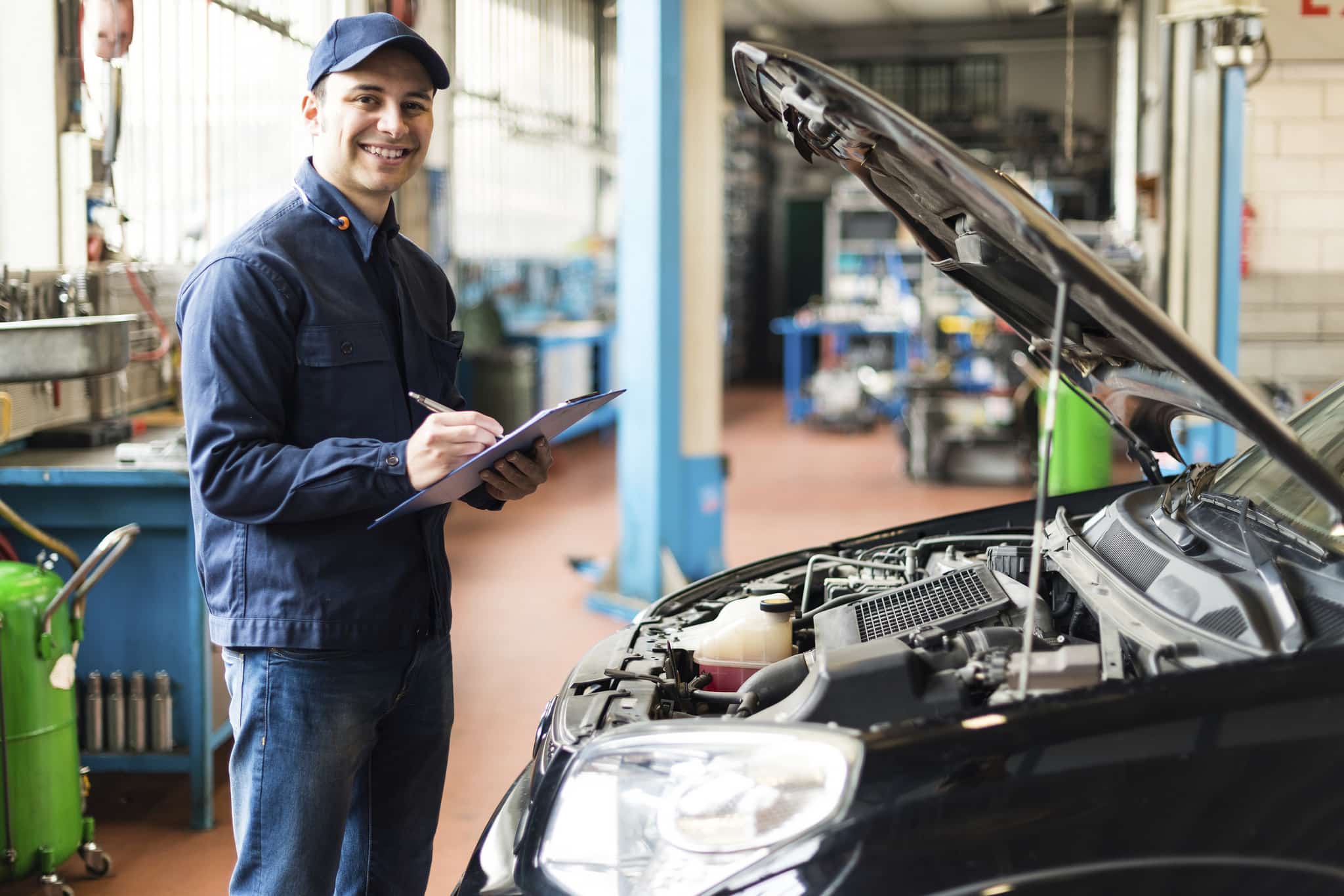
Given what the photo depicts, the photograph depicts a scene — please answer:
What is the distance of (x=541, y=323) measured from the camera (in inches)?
398

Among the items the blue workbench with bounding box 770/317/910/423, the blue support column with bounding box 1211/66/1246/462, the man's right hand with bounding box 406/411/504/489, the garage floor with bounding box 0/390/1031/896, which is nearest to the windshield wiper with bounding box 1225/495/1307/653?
the man's right hand with bounding box 406/411/504/489

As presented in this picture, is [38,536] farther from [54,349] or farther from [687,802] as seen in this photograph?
[687,802]

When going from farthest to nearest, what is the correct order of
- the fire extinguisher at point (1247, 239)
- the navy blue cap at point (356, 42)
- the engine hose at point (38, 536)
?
the fire extinguisher at point (1247, 239)
the engine hose at point (38, 536)
the navy blue cap at point (356, 42)

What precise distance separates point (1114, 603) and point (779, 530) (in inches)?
196

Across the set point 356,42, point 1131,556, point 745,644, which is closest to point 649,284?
point 745,644

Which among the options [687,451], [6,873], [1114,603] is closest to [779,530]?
[687,451]

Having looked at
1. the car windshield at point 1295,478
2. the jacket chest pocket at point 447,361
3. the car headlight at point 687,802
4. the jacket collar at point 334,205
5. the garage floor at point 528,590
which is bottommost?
the garage floor at point 528,590

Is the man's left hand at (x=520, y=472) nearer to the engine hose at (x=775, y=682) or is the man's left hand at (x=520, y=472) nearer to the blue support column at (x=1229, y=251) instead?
the engine hose at (x=775, y=682)

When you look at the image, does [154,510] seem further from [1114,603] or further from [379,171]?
[1114,603]

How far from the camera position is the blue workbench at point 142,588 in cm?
302

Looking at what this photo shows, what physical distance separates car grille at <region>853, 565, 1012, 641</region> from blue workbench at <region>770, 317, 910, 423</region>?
8969 millimetres

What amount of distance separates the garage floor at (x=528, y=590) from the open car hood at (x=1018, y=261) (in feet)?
5.49

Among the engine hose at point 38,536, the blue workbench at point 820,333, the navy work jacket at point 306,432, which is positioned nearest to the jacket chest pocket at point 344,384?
the navy work jacket at point 306,432

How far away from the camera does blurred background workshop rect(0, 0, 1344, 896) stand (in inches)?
120
